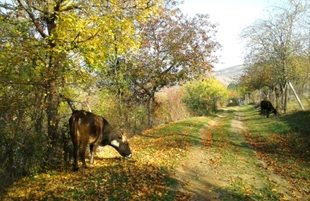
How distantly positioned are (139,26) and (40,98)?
20.8 meters

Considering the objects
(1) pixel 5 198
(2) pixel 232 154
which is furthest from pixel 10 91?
(2) pixel 232 154

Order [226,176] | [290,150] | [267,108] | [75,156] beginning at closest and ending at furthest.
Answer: [75,156] → [226,176] → [290,150] → [267,108]

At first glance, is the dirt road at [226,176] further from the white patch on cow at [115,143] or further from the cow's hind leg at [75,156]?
the cow's hind leg at [75,156]

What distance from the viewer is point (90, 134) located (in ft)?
39.4

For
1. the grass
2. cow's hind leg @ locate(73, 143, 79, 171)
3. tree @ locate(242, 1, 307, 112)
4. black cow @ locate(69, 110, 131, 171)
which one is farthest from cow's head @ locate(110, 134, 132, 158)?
tree @ locate(242, 1, 307, 112)

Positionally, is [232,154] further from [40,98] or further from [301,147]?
[40,98]

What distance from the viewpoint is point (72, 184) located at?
32.0 ft

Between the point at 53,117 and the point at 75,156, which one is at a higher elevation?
the point at 53,117

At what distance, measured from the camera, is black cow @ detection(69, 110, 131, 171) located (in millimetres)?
11164

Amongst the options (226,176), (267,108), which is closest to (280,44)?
(267,108)

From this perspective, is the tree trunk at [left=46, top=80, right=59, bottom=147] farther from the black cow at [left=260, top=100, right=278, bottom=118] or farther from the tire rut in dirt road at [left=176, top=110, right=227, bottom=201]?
the black cow at [left=260, top=100, right=278, bottom=118]

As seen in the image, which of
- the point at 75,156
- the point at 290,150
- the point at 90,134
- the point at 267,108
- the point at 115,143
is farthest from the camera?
the point at 267,108

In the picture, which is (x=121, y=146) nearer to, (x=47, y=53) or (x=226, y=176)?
(x=226, y=176)

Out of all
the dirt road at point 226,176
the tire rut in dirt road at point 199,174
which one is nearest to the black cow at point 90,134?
the tire rut in dirt road at point 199,174
